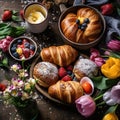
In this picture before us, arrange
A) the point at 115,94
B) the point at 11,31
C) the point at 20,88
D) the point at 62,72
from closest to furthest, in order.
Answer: the point at 20,88 < the point at 115,94 < the point at 62,72 < the point at 11,31

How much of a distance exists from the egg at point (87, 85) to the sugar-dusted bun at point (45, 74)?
0.09 metres

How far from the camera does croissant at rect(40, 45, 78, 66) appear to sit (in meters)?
1.17

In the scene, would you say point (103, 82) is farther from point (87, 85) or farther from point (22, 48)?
point (22, 48)

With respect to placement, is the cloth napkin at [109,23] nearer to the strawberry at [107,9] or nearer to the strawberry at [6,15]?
the strawberry at [107,9]

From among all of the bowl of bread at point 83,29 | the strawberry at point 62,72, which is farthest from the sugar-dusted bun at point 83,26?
the strawberry at point 62,72

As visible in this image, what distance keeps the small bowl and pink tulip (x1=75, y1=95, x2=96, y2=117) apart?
0.24 m

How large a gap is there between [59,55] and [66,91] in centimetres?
13

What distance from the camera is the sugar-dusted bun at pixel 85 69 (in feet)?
3.76

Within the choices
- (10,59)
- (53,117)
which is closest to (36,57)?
(10,59)

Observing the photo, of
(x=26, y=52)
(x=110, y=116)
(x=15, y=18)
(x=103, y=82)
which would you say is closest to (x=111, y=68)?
(x=103, y=82)

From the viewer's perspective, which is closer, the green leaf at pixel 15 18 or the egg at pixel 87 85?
the egg at pixel 87 85

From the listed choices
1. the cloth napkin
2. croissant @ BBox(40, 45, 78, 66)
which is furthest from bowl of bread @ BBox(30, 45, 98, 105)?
the cloth napkin

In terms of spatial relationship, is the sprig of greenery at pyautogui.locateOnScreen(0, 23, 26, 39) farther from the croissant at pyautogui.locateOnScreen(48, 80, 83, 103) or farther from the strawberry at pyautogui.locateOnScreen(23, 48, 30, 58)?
the croissant at pyautogui.locateOnScreen(48, 80, 83, 103)

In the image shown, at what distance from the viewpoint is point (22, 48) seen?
1220 mm
